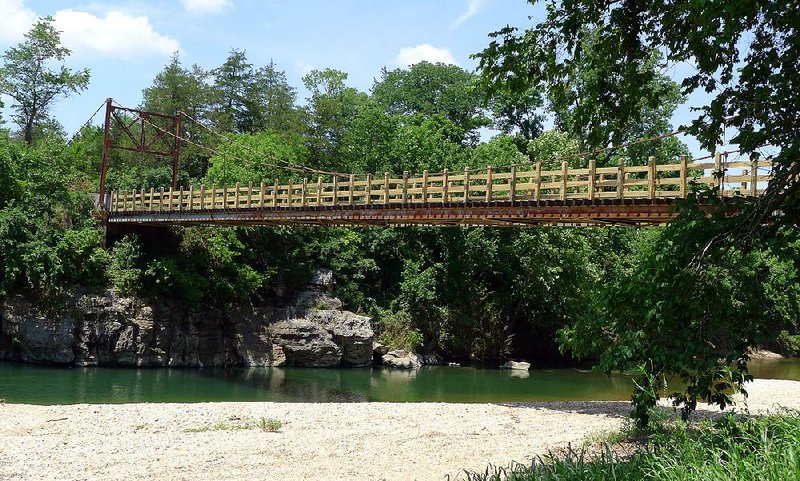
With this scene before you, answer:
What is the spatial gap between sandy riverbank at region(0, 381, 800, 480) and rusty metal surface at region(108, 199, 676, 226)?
472 centimetres

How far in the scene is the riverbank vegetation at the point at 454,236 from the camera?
786cm

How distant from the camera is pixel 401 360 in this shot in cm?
3294

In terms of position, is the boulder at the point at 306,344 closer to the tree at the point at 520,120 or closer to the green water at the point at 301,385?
the green water at the point at 301,385

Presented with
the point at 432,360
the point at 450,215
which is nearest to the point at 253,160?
the point at 432,360

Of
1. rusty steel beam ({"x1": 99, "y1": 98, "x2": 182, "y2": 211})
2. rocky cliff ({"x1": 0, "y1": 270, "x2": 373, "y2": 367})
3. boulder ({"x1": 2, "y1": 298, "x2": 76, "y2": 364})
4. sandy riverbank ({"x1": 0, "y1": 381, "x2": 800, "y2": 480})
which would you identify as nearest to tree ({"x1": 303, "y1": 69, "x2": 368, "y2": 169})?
rusty steel beam ({"x1": 99, "y1": 98, "x2": 182, "y2": 211})

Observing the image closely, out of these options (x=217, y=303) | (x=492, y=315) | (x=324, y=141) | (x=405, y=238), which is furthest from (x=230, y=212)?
(x=324, y=141)

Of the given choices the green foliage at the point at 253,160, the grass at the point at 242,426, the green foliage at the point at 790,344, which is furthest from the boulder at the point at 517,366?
the grass at the point at 242,426

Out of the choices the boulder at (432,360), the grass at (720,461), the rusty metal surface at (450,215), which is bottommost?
the boulder at (432,360)

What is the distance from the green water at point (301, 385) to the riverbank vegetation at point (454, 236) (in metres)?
3.84

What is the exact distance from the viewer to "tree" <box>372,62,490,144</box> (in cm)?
5300

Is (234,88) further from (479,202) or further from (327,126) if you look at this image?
(479,202)

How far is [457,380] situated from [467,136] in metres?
27.9

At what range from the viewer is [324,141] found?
1923 inches

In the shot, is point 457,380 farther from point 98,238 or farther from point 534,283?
point 98,238
